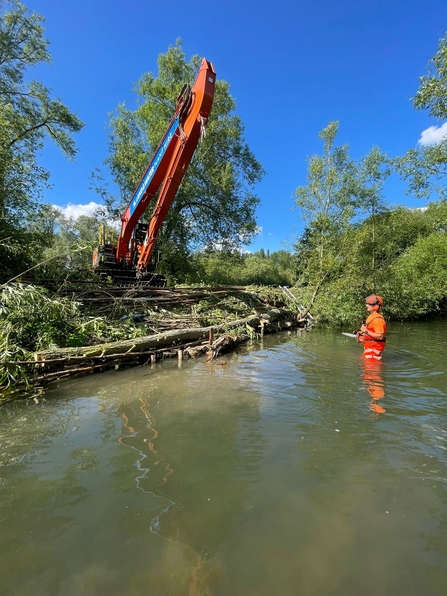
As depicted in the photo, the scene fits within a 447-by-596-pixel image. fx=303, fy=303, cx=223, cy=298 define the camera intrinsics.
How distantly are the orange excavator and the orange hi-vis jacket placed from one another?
6603mm

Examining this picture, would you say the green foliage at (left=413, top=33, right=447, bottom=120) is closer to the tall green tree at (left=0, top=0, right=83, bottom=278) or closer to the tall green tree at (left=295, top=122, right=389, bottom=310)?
the tall green tree at (left=295, top=122, right=389, bottom=310)

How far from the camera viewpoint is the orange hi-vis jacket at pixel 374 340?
20.9 ft

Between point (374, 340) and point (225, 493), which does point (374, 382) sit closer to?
point (374, 340)

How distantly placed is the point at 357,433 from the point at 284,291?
38.8 feet

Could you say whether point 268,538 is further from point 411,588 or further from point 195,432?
point 195,432

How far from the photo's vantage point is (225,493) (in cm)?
251

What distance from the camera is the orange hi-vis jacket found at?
251 inches

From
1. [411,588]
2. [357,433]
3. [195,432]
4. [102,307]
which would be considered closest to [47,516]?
[195,432]

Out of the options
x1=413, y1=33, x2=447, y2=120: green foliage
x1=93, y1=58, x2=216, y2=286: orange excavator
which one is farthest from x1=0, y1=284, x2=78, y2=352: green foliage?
x1=413, y1=33, x2=447, y2=120: green foliage

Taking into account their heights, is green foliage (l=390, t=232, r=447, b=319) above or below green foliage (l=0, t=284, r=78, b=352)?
above

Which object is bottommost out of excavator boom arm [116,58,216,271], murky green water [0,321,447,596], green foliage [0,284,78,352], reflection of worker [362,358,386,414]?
murky green water [0,321,447,596]

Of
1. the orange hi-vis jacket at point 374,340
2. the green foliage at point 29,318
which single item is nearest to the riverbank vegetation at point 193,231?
the green foliage at point 29,318

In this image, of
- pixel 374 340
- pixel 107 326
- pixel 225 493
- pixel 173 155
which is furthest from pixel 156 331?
pixel 225 493

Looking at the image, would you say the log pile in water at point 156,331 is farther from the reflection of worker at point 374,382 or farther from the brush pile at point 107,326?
the reflection of worker at point 374,382
